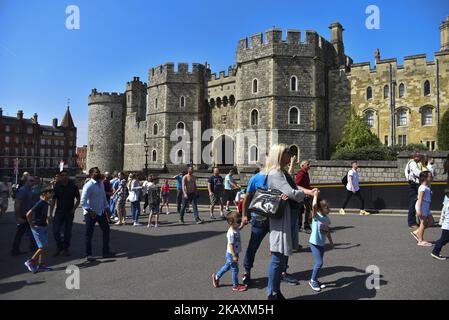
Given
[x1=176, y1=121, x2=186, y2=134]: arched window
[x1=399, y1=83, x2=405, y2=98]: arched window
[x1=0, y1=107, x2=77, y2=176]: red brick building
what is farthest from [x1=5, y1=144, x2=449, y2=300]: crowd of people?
[x1=0, y1=107, x2=77, y2=176]: red brick building

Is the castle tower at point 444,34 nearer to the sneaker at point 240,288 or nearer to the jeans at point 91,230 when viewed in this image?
the jeans at point 91,230

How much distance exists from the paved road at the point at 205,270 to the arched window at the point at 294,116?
20124mm

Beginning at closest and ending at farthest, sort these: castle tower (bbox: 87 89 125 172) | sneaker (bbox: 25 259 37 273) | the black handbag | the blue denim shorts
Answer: the black handbag → sneaker (bbox: 25 259 37 273) → the blue denim shorts → castle tower (bbox: 87 89 125 172)

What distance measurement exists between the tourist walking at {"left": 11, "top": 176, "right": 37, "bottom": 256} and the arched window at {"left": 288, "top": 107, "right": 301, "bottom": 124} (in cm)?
2296

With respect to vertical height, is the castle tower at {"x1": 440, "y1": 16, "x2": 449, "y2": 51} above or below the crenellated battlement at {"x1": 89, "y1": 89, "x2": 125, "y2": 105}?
above

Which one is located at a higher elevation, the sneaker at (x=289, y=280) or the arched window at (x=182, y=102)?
the arched window at (x=182, y=102)

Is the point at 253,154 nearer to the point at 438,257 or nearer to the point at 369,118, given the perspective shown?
the point at 369,118

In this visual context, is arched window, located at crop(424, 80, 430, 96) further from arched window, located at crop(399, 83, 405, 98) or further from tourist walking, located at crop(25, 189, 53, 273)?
tourist walking, located at crop(25, 189, 53, 273)

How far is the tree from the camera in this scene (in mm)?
26225

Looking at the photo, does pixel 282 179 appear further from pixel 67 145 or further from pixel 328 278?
pixel 67 145

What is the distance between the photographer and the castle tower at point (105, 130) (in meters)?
52.3

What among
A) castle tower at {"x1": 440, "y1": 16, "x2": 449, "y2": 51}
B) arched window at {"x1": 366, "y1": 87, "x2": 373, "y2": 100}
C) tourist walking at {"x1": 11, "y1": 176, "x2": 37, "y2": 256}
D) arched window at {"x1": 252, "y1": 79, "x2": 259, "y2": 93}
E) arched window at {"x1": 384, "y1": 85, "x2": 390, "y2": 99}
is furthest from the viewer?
castle tower at {"x1": 440, "y1": 16, "x2": 449, "y2": 51}

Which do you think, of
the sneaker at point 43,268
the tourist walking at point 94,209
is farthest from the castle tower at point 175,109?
the sneaker at point 43,268
